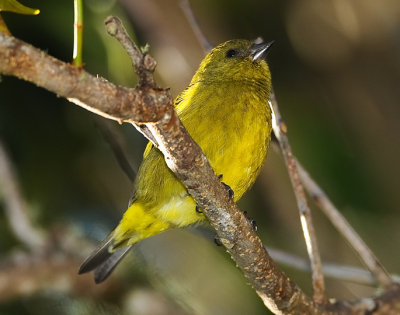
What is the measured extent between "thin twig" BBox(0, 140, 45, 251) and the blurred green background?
0.11 meters

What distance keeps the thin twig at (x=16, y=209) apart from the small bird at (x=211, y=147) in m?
0.57

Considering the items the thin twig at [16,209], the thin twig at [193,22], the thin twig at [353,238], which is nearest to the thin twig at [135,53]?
the thin twig at [353,238]

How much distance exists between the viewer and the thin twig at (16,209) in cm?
399

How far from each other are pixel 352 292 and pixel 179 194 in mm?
1980

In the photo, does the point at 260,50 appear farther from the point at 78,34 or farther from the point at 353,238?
the point at 78,34

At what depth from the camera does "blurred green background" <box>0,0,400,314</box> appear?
4039mm

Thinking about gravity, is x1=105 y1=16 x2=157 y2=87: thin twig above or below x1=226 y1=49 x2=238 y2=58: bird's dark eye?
above

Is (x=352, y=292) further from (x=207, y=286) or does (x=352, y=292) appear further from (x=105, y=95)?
(x=105, y=95)

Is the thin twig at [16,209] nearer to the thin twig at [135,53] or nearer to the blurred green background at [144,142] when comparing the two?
the blurred green background at [144,142]

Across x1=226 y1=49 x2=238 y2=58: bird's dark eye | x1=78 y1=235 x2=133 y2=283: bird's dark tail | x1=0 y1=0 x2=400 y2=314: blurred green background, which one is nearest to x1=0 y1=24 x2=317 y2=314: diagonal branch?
x1=78 y1=235 x2=133 y2=283: bird's dark tail

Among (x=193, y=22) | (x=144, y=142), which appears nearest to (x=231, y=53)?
(x=193, y=22)

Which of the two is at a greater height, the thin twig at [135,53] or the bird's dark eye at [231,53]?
the thin twig at [135,53]

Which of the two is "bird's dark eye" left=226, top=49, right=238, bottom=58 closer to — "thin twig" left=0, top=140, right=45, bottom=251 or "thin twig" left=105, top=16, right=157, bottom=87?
"thin twig" left=0, top=140, right=45, bottom=251

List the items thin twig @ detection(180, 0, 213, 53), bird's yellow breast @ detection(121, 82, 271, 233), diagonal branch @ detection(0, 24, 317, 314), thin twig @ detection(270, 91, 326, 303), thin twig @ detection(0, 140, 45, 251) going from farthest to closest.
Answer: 1. thin twig @ detection(0, 140, 45, 251)
2. thin twig @ detection(180, 0, 213, 53)
3. bird's yellow breast @ detection(121, 82, 271, 233)
4. thin twig @ detection(270, 91, 326, 303)
5. diagonal branch @ detection(0, 24, 317, 314)
